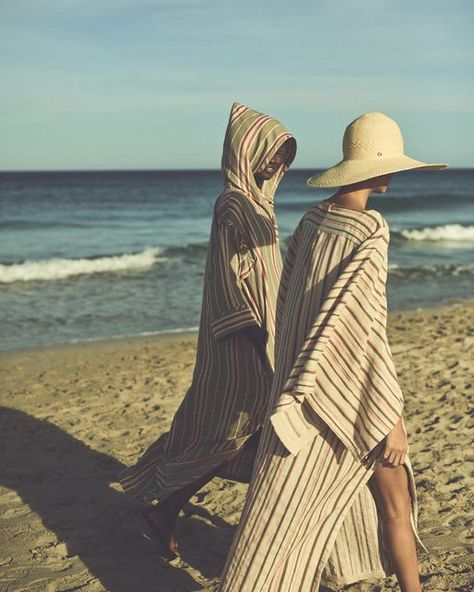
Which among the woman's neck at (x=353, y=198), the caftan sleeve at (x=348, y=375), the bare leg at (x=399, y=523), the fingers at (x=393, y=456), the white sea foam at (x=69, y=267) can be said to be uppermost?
the woman's neck at (x=353, y=198)

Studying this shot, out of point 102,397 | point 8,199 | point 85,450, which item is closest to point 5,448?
point 85,450

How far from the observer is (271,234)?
3846 mm

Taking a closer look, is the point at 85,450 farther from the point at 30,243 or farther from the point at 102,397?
the point at 30,243

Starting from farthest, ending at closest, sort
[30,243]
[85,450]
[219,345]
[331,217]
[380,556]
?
[30,243] < [85,450] < [219,345] < [380,556] < [331,217]

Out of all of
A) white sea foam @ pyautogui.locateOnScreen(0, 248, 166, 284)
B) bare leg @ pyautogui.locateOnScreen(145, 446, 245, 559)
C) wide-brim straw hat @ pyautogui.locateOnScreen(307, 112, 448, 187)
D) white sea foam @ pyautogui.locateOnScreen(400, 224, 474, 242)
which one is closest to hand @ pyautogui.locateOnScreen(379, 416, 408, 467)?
wide-brim straw hat @ pyautogui.locateOnScreen(307, 112, 448, 187)

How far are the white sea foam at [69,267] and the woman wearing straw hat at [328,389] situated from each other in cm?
1404

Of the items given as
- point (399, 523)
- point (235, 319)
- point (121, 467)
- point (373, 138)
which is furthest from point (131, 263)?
point (373, 138)

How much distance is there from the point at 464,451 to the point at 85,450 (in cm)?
243

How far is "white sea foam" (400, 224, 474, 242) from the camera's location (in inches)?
1044

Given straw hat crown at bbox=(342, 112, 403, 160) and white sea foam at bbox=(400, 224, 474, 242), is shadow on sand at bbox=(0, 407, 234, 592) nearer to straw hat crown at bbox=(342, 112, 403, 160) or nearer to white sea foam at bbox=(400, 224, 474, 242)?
straw hat crown at bbox=(342, 112, 403, 160)

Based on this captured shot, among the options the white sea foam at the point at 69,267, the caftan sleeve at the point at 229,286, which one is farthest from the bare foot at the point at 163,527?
the white sea foam at the point at 69,267

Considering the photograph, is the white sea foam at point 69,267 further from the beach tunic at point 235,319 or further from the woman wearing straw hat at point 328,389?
the woman wearing straw hat at point 328,389

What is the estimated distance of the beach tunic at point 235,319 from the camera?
3.72 metres

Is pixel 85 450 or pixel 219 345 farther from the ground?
pixel 219 345
